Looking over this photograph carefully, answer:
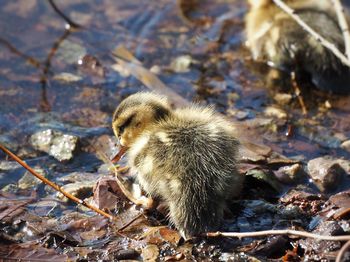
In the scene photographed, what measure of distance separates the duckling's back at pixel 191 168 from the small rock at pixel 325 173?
69 centimetres

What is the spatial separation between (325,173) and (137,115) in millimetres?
1111

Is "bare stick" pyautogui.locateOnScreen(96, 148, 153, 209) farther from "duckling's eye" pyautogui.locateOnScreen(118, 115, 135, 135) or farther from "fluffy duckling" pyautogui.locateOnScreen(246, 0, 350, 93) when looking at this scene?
"fluffy duckling" pyautogui.locateOnScreen(246, 0, 350, 93)

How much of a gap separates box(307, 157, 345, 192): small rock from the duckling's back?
69 cm

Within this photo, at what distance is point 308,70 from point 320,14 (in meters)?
0.50

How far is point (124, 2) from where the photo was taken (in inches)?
249

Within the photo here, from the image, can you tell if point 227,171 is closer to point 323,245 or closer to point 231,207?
point 231,207

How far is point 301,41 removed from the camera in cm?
507

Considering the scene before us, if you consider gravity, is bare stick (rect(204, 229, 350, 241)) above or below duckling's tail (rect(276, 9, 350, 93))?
above

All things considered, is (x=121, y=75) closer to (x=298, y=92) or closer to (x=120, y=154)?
(x=298, y=92)

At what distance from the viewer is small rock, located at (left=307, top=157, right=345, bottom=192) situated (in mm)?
3785

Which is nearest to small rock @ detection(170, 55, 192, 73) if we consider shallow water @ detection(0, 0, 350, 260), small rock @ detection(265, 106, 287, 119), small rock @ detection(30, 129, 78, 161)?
shallow water @ detection(0, 0, 350, 260)

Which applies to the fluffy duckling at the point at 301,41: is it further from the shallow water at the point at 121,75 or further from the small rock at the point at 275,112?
the small rock at the point at 275,112

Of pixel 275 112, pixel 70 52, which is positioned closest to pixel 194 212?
pixel 275 112

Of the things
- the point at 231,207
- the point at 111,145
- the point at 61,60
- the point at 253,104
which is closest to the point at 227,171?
the point at 231,207
